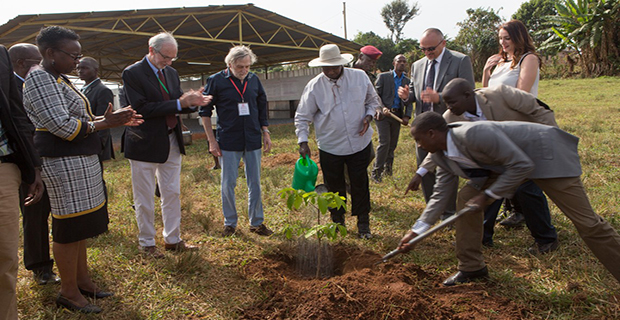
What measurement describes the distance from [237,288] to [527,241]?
2.69 meters

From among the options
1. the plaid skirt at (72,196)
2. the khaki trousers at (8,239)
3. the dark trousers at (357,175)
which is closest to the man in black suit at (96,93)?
the plaid skirt at (72,196)

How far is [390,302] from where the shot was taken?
286 cm

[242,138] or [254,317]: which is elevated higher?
→ [242,138]

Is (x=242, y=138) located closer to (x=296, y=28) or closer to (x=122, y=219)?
(x=122, y=219)

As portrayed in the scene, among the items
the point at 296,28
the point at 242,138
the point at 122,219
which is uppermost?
the point at 296,28

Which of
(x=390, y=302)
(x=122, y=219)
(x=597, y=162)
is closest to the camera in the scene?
(x=390, y=302)

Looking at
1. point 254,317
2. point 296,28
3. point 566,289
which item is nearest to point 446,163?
point 566,289

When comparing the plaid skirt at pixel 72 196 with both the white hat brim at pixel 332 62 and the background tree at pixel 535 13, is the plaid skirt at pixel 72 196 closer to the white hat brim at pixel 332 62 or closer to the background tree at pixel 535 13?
the white hat brim at pixel 332 62

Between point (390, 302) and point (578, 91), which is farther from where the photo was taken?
point (578, 91)

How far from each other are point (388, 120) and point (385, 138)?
270 millimetres

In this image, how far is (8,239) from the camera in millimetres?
2295

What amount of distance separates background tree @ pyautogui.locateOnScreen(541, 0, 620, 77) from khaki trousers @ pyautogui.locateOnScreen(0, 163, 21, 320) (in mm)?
26069

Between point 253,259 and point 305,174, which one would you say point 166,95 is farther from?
point 253,259

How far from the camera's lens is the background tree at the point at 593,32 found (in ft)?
72.7
